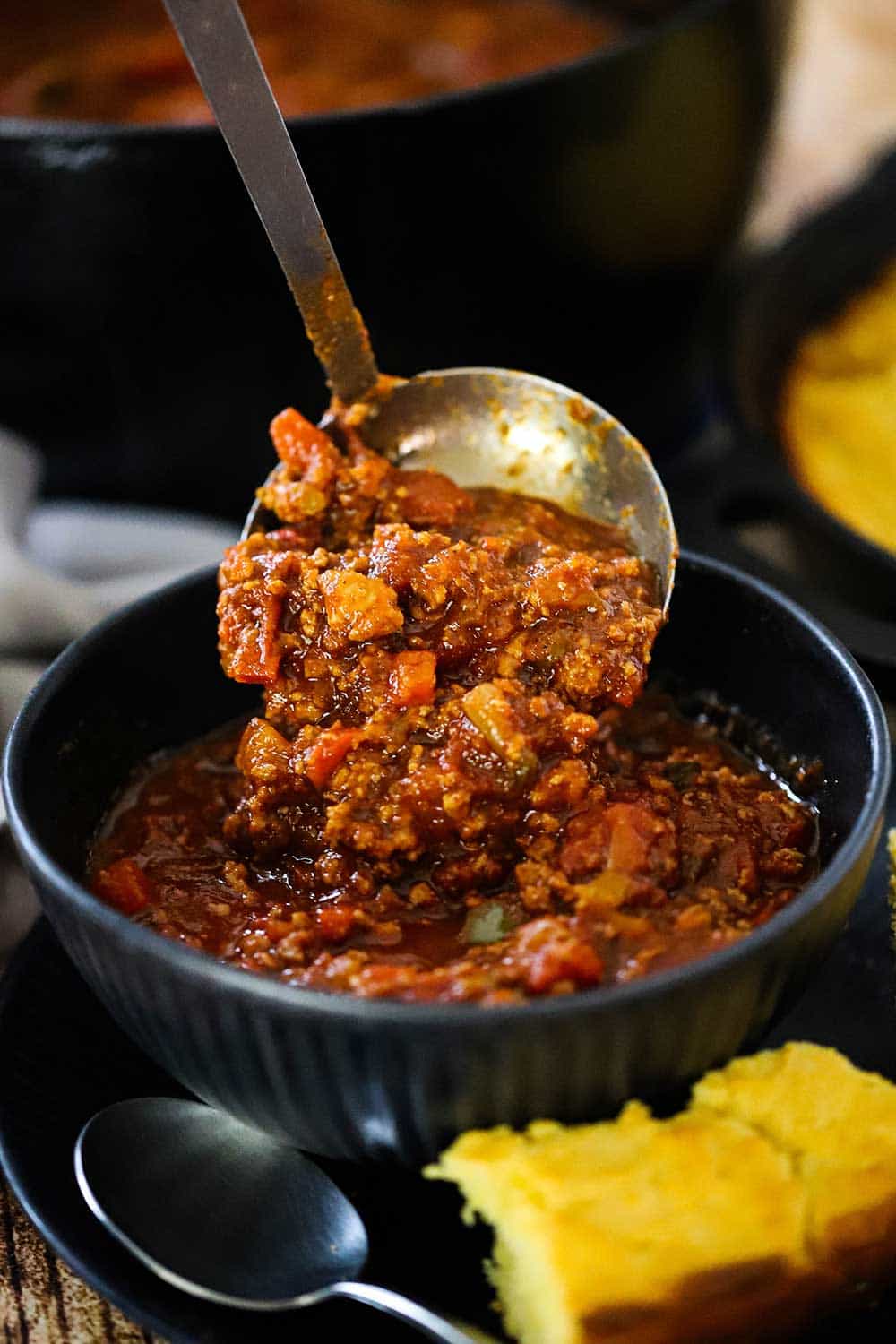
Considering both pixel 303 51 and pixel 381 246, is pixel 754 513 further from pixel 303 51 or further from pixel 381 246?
pixel 303 51

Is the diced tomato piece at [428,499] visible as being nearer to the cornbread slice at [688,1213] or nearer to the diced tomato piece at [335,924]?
the diced tomato piece at [335,924]

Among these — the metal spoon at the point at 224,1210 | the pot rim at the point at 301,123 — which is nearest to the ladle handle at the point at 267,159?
the pot rim at the point at 301,123

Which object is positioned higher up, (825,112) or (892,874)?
(892,874)

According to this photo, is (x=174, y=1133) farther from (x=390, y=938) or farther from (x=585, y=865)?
(x=585, y=865)

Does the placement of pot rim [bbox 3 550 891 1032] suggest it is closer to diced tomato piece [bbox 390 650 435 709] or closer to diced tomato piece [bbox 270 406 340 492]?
diced tomato piece [bbox 390 650 435 709]

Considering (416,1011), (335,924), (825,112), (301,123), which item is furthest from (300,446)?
(825,112)

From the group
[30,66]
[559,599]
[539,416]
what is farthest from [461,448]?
[30,66]
